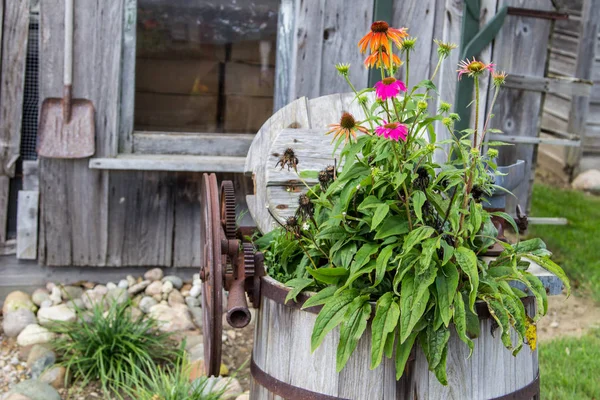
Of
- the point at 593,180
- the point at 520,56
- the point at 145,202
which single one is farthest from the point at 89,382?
the point at 593,180

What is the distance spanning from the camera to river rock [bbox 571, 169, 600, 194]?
830cm

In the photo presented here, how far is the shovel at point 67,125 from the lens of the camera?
13.8 feet

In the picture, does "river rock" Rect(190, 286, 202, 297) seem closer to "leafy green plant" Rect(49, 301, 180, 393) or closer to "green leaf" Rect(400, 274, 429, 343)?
"leafy green plant" Rect(49, 301, 180, 393)

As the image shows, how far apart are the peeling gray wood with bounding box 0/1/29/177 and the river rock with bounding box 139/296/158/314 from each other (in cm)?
103

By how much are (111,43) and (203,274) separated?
2239mm

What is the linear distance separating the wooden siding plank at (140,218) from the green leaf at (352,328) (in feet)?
8.63

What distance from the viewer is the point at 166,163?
4.35 meters

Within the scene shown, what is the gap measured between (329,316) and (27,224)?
9.20 feet

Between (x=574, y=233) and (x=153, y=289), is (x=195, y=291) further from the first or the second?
(x=574, y=233)

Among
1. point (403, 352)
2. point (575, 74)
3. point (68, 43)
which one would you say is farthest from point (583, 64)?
point (403, 352)

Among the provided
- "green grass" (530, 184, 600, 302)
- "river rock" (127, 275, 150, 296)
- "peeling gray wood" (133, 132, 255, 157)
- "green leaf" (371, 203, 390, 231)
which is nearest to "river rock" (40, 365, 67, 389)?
"river rock" (127, 275, 150, 296)

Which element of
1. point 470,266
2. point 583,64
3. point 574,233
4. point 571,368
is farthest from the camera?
point 583,64

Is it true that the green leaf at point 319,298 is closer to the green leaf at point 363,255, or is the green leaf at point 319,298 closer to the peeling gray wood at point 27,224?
the green leaf at point 363,255

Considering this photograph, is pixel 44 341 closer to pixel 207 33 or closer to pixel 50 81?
pixel 50 81
